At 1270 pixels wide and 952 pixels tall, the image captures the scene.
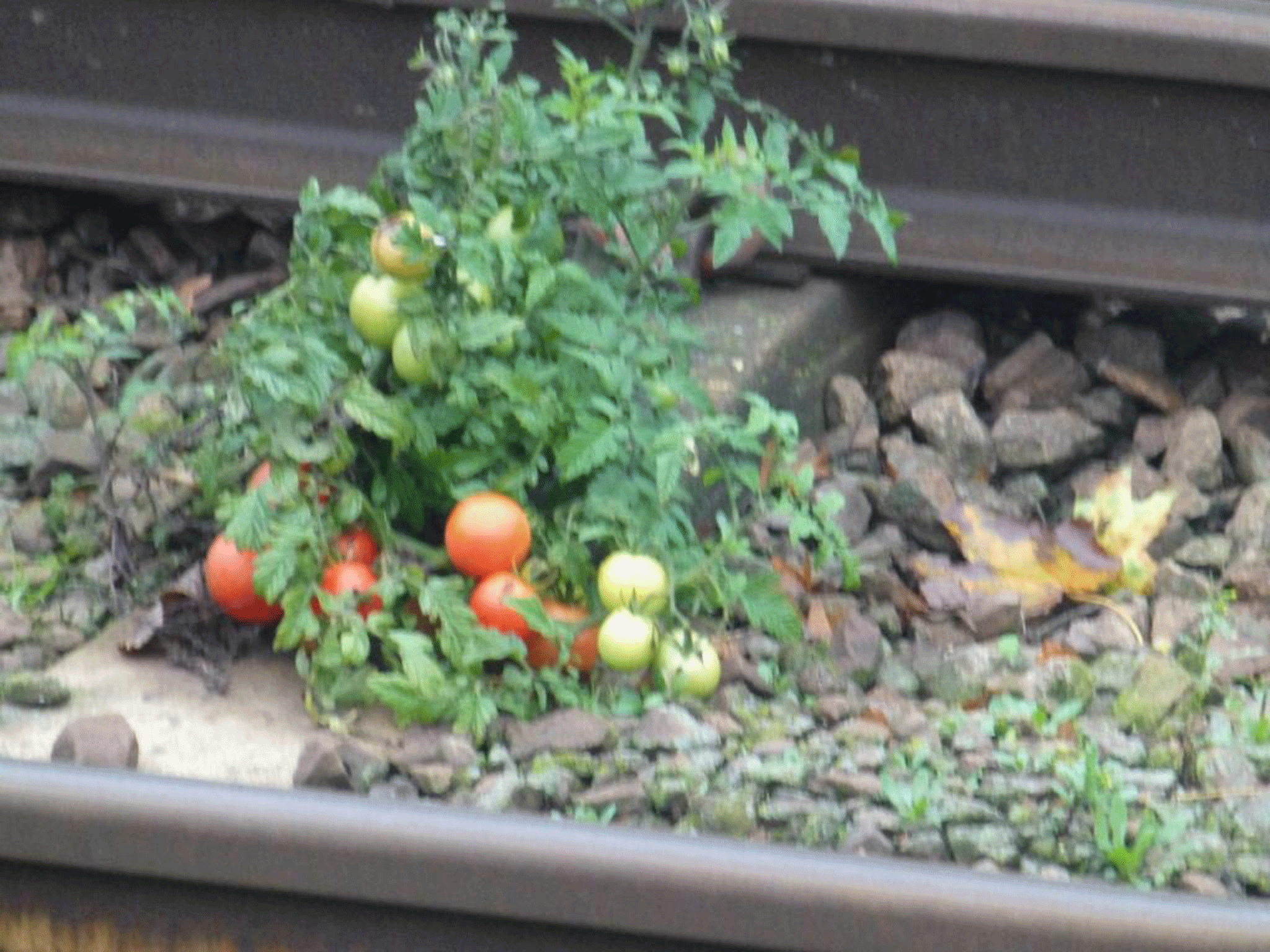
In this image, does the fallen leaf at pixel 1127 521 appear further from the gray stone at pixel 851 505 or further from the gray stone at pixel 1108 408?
the gray stone at pixel 851 505

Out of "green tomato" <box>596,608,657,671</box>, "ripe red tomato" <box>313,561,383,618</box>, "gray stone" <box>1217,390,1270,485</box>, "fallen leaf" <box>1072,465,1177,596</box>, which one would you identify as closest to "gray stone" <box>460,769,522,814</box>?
"green tomato" <box>596,608,657,671</box>

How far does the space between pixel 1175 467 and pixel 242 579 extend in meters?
1.91

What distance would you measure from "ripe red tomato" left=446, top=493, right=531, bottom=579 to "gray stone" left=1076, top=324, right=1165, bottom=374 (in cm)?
162

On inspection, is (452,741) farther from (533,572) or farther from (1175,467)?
(1175,467)

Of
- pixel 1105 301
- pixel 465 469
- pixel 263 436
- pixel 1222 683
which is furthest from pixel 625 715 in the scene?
pixel 1105 301

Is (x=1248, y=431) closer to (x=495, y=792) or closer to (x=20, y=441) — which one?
(x=495, y=792)

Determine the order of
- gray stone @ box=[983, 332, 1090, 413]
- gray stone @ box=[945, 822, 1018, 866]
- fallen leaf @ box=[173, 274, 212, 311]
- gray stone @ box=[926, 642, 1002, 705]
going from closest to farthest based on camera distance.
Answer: gray stone @ box=[945, 822, 1018, 866]
gray stone @ box=[926, 642, 1002, 705]
gray stone @ box=[983, 332, 1090, 413]
fallen leaf @ box=[173, 274, 212, 311]

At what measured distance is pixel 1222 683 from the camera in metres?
3.39

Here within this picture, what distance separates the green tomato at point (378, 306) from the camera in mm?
3350

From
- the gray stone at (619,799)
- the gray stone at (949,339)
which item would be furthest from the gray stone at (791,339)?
the gray stone at (619,799)

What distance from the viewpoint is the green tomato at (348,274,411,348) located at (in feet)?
11.0

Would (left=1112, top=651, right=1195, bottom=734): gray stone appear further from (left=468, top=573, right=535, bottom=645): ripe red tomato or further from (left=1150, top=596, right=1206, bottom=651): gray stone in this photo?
(left=468, top=573, right=535, bottom=645): ripe red tomato

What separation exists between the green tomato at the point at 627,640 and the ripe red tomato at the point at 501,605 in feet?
0.43

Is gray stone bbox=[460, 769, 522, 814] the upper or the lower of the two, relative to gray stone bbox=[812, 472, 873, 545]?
lower
